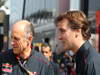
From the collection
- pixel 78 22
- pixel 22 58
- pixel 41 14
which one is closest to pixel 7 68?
pixel 22 58

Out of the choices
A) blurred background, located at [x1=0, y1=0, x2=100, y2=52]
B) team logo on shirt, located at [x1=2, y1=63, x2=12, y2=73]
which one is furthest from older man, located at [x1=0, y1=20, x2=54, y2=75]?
blurred background, located at [x1=0, y1=0, x2=100, y2=52]

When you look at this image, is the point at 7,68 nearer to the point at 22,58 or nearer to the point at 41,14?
the point at 22,58

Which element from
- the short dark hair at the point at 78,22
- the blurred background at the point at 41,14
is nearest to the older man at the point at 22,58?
the short dark hair at the point at 78,22

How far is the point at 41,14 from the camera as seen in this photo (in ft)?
14.1

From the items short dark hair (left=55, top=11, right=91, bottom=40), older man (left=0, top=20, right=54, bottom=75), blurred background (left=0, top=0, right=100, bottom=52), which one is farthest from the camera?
blurred background (left=0, top=0, right=100, bottom=52)

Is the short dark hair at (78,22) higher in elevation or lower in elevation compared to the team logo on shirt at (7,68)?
higher

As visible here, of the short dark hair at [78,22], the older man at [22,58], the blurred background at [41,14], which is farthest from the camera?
the blurred background at [41,14]

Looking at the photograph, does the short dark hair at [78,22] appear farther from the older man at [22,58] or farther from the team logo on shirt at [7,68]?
the team logo on shirt at [7,68]

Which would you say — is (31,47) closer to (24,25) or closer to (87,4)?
(24,25)

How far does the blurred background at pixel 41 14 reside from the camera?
3.65 m

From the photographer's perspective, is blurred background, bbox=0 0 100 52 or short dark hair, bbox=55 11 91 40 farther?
blurred background, bbox=0 0 100 52

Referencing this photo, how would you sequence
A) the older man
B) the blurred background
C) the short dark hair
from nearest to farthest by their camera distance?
the short dark hair
the older man
the blurred background

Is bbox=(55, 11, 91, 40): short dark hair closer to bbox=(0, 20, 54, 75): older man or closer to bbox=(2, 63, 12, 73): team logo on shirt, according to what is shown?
bbox=(0, 20, 54, 75): older man

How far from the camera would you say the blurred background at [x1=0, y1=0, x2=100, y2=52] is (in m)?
3.65
